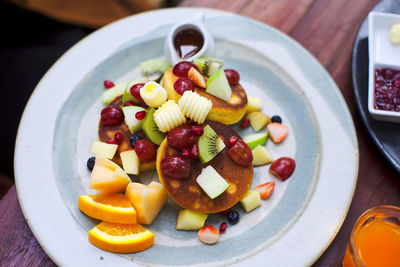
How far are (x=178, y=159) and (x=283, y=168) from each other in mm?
595

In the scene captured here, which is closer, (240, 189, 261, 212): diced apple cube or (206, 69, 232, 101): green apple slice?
(240, 189, 261, 212): diced apple cube

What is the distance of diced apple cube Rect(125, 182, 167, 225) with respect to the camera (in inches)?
67.7

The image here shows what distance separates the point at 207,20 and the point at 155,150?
1009mm

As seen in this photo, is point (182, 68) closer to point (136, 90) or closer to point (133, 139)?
point (136, 90)

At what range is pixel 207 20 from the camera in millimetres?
2391

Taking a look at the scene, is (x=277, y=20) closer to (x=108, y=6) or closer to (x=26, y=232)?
(x=108, y=6)

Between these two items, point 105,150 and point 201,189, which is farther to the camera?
point 105,150

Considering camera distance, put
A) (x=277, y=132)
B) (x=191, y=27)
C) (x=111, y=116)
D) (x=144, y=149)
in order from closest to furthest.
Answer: (x=144, y=149), (x=111, y=116), (x=277, y=132), (x=191, y=27)

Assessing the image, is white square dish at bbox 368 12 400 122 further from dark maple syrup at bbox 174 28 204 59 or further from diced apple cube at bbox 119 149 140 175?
diced apple cube at bbox 119 149 140 175

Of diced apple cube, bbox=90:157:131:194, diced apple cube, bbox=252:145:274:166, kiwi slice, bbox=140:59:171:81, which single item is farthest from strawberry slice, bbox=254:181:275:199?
kiwi slice, bbox=140:59:171:81

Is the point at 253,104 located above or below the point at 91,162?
above

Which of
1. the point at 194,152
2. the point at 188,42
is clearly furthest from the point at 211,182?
the point at 188,42

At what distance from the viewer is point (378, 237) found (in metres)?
1.65

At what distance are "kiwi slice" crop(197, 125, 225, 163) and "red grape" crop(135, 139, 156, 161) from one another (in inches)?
10.7
